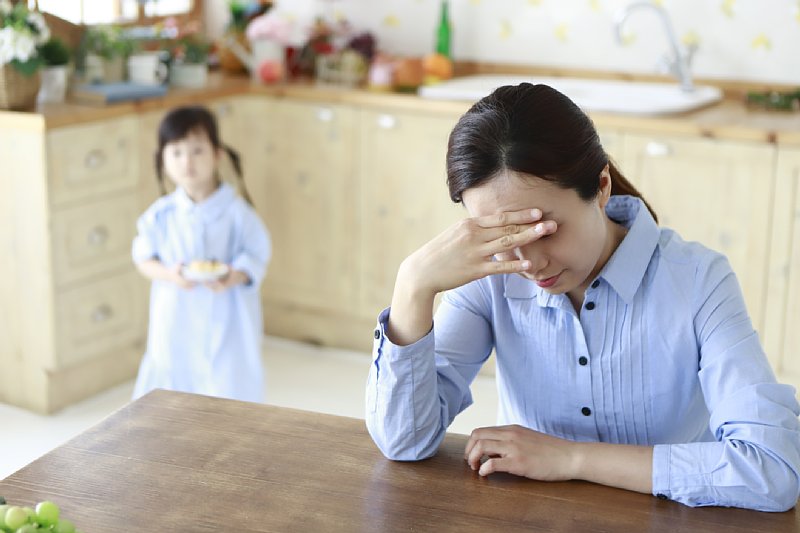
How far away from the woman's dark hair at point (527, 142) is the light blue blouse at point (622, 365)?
0.59 feet

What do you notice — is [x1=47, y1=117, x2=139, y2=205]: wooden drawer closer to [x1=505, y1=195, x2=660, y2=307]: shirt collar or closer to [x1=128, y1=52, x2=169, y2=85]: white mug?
[x1=128, y1=52, x2=169, y2=85]: white mug

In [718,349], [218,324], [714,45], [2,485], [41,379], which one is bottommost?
[41,379]

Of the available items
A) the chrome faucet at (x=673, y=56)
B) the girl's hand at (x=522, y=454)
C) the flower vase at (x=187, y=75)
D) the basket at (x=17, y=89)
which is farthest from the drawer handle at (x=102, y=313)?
the girl's hand at (x=522, y=454)

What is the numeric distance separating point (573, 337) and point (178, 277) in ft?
5.12

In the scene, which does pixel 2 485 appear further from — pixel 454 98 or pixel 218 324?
pixel 454 98

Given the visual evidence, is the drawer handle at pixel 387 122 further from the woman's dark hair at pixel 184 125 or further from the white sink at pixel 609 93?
the woman's dark hair at pixel 184 125

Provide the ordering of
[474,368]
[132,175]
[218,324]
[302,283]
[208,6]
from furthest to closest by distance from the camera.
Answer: [208,6]
[302,283]
[132,175]
[218,324]
[474,368]

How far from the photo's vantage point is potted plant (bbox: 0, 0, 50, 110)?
3.24 meters

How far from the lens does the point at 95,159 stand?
3.41 m

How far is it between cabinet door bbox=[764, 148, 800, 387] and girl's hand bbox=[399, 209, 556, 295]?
1955mm

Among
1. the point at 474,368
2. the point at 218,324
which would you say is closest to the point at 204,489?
the point at 474,368

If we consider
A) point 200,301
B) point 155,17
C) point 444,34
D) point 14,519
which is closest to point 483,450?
point 14,519

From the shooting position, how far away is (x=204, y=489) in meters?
1.38

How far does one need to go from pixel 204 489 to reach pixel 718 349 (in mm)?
701
